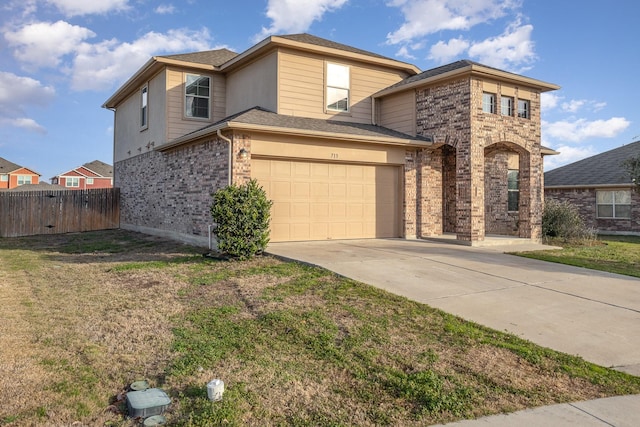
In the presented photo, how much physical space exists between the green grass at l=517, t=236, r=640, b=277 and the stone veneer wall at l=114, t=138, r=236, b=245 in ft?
27.0

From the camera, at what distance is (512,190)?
17.5 m

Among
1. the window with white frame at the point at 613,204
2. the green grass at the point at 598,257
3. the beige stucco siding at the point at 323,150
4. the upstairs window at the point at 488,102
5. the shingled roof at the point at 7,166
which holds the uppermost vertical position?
the shingled roof at the point at 7,166

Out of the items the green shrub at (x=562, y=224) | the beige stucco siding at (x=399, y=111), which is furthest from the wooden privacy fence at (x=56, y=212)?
the green shrub at (x=562, y=224)

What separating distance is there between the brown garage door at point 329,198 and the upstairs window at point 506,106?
12.0ft

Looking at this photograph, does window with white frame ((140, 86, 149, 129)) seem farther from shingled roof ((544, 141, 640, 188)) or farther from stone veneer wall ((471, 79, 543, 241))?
shingled roof ((544, 141, 640, 188))

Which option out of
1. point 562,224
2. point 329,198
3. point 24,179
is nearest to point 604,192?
point 562,224

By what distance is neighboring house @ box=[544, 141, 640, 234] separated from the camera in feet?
70.4

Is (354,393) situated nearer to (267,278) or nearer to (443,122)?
(267,278)

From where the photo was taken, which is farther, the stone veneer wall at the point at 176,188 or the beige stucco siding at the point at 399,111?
the beige stucco siding at the point at 399,111

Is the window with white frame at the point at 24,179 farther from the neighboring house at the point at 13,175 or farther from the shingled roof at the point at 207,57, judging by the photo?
the shingled roof at the point at 207,57

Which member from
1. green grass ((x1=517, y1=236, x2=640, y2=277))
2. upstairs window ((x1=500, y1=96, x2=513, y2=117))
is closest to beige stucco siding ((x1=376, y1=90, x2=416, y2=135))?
upstairs window ((x1=500, y1=96, x2=513, y2=117))

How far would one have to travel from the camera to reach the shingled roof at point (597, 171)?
22.1m

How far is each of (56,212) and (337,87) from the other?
43.9ft

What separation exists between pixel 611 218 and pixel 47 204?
Answer: 2619 cm
